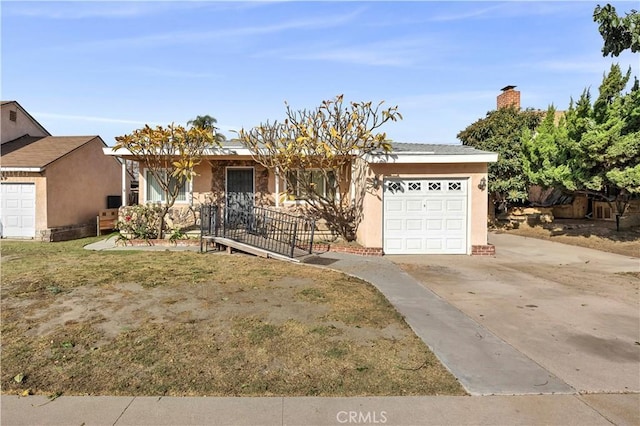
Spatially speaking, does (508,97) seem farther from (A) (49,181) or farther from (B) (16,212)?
(B) (16,212)

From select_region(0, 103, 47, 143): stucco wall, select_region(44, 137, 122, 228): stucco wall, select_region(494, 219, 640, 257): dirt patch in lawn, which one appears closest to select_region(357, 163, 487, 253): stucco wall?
select_region(494, 219, 640, 257): dirt patch in lawn

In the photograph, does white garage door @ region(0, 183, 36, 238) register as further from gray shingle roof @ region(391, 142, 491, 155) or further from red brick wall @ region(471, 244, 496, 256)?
red brick wall @ region(471, 244, 496, 256)

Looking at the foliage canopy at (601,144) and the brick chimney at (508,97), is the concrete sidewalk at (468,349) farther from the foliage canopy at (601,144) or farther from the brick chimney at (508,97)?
the brick chimney at (508,97)

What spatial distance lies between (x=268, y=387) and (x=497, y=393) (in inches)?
78.4

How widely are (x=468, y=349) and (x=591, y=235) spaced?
14.1 metres

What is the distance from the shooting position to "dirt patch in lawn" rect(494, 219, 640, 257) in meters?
13.1

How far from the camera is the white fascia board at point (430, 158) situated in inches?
434

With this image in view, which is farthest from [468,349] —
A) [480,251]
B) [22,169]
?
[22,169]

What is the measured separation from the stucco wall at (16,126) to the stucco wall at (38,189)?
431cm

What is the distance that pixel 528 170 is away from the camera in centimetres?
1667

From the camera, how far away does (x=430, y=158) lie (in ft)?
36.2

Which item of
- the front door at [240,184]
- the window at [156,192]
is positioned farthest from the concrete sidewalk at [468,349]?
the window at [156,192]

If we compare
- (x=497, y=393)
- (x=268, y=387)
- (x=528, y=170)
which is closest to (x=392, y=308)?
(x=497, y=393)

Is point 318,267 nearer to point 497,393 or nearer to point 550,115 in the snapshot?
point 497,393
